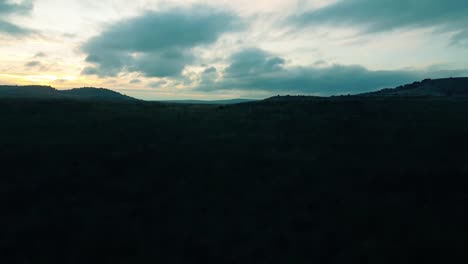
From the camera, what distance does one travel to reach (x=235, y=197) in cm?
1203

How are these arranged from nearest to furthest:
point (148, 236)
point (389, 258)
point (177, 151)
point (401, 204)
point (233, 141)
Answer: point (389, 258)
point (148, 236)
point (401, 204)
point (177, 151)
point (233, 141)

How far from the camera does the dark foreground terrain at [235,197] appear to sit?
28.4 ft

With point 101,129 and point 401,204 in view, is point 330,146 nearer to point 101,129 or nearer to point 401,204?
→ point 401,204

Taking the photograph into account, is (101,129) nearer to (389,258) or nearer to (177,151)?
(177,151)

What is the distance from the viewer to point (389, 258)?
320 inches

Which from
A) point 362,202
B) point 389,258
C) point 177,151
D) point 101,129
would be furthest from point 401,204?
point 101,129

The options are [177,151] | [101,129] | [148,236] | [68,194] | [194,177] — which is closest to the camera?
[148,236]

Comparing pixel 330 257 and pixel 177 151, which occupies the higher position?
pixel 177 151

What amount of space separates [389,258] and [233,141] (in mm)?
14546

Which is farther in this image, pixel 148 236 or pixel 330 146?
pixel 330 146

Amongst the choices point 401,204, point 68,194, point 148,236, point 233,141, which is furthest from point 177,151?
point 401,204

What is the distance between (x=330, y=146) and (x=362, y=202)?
8.70 meters

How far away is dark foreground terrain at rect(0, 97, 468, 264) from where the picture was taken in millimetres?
8664

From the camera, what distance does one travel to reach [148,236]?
9.37m
